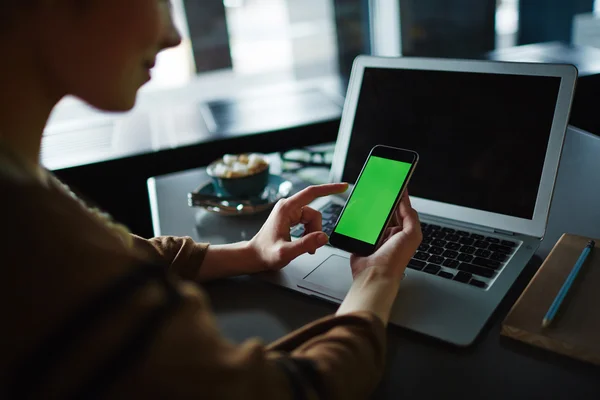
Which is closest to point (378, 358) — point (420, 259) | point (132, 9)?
point (420, 259)

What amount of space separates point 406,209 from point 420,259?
84 mm

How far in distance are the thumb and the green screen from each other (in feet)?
0.17

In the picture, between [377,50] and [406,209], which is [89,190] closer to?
[406,209]

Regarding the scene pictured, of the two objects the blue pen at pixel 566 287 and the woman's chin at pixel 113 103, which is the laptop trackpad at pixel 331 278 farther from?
the woman's chin at pixel 113 103

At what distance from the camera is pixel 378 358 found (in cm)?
56

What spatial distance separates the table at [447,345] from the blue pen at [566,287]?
0.13 ft

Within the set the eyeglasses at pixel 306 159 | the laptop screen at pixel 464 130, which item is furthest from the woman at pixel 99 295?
the eyeglasses at pixel 306 159

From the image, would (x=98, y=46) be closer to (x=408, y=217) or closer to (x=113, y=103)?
(x=113, y=103)

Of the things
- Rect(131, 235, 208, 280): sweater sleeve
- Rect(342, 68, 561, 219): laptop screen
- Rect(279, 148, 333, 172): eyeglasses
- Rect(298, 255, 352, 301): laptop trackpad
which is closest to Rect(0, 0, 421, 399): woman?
Rect(298, 255, 352, 301): laptop trackpad

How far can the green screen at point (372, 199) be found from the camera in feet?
2.63

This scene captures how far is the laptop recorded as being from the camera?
0.74 meters

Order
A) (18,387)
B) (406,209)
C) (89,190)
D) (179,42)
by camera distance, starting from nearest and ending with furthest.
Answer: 1. (18,387)
2. (179,42)
3. (406,209)
4. (89,190)

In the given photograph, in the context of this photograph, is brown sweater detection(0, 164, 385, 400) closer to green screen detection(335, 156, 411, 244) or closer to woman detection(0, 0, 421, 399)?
woman detection(0, 0, 421, 399)

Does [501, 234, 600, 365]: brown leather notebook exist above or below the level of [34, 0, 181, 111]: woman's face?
below
